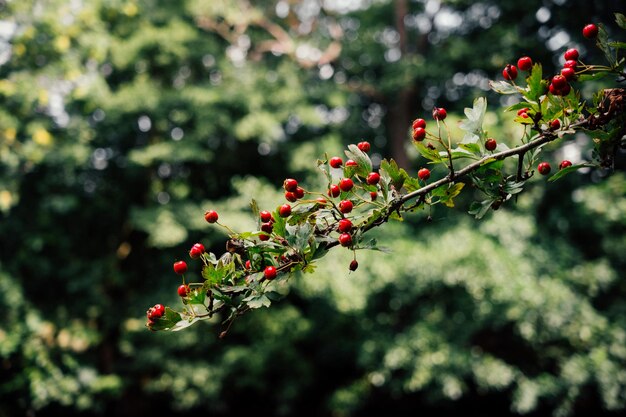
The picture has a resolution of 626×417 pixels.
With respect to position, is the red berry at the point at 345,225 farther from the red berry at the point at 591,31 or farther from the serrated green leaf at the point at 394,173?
the red berry at the point at 591,31

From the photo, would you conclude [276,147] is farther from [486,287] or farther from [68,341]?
[68,341]

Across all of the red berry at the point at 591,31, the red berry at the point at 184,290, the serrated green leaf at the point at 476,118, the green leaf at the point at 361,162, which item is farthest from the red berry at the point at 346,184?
the red berry at the point at 591,31

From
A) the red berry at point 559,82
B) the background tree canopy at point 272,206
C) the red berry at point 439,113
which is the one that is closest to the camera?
the red berry at point 559,82

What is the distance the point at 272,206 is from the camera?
5.37 meters

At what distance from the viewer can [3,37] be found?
4.87 metres

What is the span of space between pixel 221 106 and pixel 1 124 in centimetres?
252

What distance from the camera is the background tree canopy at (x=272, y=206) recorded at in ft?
16.7

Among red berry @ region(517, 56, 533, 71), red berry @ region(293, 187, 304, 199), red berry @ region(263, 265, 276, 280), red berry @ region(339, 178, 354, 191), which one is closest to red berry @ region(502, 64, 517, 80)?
red berry @ region(517, 56, 533, 71)

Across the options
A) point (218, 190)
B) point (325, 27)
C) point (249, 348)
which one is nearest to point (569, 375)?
point (249, 348)

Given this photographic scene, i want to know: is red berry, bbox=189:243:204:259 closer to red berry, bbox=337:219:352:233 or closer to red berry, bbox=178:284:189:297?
red berry, bbox=178:284:189:297

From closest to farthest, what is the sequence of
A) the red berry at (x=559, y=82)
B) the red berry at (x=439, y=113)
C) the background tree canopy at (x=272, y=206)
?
the red berry at (x=559, y=82) < the red berry at (x=439, y=113) < the background tree canopy at (x=272, y=206)

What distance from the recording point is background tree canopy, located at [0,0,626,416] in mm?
5078

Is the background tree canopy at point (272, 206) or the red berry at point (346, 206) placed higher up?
the red berry at point (346, 206)

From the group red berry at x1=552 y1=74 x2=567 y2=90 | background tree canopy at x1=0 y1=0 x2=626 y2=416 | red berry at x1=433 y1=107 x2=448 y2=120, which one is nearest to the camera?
red berry at x1=552 y1=74 x2=567 y2=90
